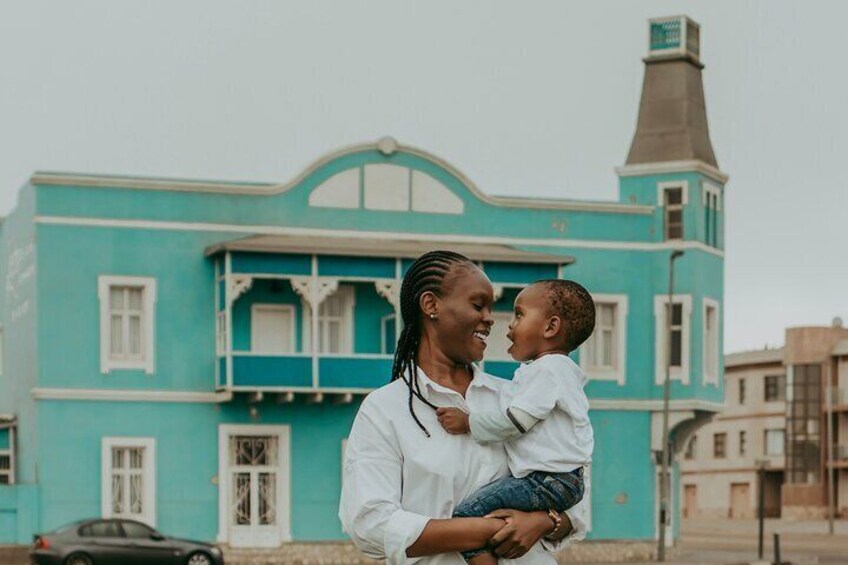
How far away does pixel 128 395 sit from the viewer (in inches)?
1667

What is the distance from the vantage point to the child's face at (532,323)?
5.63m

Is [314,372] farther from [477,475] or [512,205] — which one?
[477,475]

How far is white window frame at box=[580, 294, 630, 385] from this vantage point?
4666 centimetres

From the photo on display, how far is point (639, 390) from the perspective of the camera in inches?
1863

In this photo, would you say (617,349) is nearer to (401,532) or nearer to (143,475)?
(143,475)

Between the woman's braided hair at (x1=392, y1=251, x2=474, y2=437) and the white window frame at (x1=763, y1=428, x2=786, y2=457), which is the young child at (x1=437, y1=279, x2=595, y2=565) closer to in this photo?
the woman's braided hair at (x1=392, y1=251, x2=474, y2=437)

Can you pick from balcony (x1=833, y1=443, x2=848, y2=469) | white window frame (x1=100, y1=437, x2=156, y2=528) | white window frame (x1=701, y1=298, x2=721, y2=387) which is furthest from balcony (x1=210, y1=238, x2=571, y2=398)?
balcony (x1=833, y1=443, x2=848, y2=469)

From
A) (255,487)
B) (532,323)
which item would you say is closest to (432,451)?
(532,323)

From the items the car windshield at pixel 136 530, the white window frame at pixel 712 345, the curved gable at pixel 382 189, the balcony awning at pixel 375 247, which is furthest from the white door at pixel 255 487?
the white window frame at pixel 712 345

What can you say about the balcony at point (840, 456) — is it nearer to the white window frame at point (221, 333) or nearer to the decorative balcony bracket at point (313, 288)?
the decorative balcony bracket at point (313, 288)

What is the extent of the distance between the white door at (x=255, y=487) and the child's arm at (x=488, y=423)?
37223 millimetres

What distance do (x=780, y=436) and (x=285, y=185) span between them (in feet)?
199

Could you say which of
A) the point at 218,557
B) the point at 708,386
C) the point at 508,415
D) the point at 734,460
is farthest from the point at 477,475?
the point at 734,460

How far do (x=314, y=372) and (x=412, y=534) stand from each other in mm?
37063
